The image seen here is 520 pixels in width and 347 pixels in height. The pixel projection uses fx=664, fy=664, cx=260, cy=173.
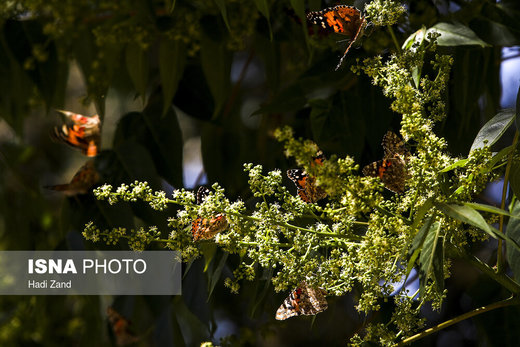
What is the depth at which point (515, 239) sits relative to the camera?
0.50m

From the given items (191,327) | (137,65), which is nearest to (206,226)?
(191,327)

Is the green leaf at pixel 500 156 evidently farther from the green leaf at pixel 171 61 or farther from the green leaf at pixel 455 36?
the green leaf at pixel 171 61

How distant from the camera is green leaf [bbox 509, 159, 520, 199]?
489 millimetres

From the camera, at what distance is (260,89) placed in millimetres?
1827

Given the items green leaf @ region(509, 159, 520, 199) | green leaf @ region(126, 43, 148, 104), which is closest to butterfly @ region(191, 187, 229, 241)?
green leaf @ region(509, 159, 520, 199)

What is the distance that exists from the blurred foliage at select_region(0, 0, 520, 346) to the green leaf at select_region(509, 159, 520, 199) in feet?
0.78

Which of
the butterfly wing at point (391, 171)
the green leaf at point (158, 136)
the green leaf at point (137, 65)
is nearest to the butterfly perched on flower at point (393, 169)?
the butterfly wing at point (391, 171)

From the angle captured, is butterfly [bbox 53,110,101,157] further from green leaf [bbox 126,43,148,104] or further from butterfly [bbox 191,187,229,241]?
butterfly [bbox 191,187,229,241]

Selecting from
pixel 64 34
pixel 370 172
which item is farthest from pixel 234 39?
pixel 370 172

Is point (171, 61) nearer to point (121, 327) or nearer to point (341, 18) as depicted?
point (121, 327)

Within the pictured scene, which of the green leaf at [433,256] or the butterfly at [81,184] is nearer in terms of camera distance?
the green leaf at [433,256]

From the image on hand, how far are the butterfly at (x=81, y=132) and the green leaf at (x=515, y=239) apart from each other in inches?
26.5

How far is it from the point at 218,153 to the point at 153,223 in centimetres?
32

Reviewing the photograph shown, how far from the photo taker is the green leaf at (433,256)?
1.43 ft
